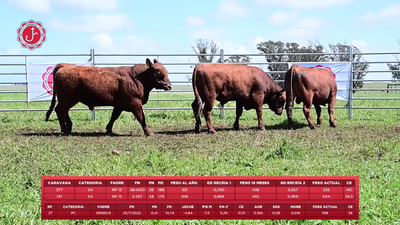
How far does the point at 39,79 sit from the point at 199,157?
7.93 meters

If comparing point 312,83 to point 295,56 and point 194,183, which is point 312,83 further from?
point 295,56

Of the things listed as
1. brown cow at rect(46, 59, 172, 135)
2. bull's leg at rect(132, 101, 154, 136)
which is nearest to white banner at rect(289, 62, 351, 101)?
brown cow at rect(46, 59, 172, 135)

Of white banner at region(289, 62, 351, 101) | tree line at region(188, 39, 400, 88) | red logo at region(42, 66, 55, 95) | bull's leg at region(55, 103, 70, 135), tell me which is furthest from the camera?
tree line at region(188, 39, 400, 88)

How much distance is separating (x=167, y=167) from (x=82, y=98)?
4.13 m

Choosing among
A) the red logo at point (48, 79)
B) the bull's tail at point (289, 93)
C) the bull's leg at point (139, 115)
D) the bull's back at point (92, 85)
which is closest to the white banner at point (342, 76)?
the bull's tail at point (289, 93)

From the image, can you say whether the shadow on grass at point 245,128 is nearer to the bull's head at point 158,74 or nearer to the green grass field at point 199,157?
the green grass field at point 199,157

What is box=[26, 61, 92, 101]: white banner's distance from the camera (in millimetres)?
13172

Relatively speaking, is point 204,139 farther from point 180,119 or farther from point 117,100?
point 180,119

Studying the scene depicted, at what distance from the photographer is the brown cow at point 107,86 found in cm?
937

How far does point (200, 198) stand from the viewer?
3.60 m

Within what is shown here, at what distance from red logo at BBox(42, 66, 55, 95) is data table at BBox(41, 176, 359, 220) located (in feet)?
32.7

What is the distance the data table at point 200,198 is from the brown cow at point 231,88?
6273 millimetres

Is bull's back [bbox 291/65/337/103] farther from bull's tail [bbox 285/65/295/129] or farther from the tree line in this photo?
the tree line

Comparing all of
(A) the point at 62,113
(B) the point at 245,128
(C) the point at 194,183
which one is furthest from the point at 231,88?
(C) the point at 194,183
